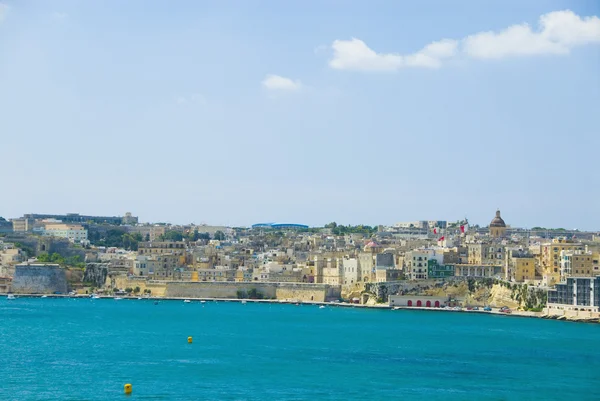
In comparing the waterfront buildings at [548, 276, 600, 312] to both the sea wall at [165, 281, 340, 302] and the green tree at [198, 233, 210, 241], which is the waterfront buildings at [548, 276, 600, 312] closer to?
the sea wall at [165, 281, 340, 302]

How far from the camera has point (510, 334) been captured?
4788cm

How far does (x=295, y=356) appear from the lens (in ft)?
130

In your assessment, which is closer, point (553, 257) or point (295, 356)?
point (295, 356)

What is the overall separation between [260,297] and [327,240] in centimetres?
2215

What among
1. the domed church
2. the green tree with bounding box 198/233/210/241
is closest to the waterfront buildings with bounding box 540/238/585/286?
the domed church

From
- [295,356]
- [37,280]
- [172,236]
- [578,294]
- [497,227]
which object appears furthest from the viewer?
[172,236]

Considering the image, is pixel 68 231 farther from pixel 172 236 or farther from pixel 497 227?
pixel 497 227

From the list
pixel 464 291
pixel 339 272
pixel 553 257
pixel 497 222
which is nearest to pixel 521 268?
pixel 553 257

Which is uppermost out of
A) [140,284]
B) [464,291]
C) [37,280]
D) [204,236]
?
[204,236]

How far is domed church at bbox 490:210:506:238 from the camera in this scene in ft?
285

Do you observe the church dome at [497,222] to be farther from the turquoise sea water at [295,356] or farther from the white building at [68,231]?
the white building at [68,231]

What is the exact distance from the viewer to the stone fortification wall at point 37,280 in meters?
73.5

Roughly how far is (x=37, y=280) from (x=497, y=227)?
33173 millimetres

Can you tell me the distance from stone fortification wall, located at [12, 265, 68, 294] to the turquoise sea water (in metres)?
14.2
